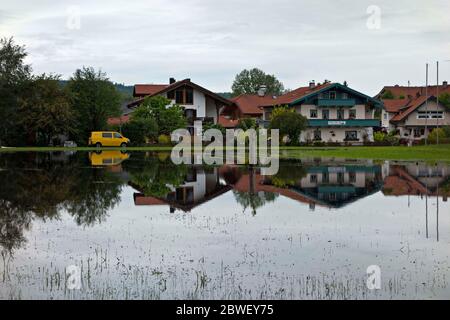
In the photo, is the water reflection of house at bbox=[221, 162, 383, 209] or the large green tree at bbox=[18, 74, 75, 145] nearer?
the water reflection of house at bbox=[221, 162, 383, 209]

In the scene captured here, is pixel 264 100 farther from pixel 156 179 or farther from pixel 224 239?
pixel 224 239

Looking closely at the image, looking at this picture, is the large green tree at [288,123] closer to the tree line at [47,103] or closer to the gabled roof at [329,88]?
the gabled roof at [329,88]

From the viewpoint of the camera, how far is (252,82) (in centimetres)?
13788

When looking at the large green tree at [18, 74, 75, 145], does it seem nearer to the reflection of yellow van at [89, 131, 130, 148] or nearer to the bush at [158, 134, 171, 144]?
the reflection of yellow van at [89, 131, 130, 148]

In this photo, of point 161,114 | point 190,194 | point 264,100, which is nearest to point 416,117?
point 264,100

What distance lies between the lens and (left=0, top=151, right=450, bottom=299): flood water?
29.2 ft

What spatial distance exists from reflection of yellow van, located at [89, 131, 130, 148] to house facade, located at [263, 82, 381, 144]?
71.4 ft

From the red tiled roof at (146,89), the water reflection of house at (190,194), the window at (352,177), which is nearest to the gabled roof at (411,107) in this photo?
the red tiled roof at (146,89)

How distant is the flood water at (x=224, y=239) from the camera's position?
8891mm

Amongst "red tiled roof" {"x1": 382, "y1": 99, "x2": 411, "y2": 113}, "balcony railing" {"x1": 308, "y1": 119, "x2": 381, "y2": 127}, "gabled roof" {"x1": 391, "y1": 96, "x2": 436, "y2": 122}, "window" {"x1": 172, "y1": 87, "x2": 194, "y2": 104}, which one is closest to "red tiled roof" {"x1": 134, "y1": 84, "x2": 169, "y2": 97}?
"window" {"x1": 172, "y1": 87, "x2": 194, "y2": 104}

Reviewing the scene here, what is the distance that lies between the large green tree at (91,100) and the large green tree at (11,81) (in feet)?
22.4

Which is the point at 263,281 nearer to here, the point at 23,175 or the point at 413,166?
the point at 23,175

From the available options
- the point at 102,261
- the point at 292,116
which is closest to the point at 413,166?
the point at 102,261
